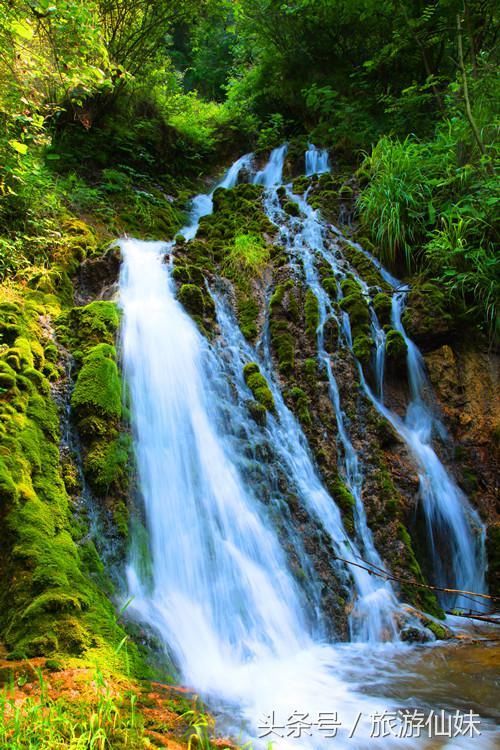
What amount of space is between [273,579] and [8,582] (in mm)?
2051

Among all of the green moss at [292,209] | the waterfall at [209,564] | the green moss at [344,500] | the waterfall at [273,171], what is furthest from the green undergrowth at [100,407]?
the waterfall at [273,171]

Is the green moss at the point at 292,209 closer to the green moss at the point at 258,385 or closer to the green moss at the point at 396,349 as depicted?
the green moss at the point at 396,349

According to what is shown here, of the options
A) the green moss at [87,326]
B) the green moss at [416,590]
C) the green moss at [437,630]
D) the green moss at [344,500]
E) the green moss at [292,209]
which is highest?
the green moss at [292,209]

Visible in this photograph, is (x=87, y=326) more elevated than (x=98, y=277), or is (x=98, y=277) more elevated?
(x=98, y=277)

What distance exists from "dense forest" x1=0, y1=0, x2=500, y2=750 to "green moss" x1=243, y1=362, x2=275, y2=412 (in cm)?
4

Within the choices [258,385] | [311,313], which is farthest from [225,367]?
[311,313]

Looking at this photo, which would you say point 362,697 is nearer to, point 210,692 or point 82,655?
point 210,692

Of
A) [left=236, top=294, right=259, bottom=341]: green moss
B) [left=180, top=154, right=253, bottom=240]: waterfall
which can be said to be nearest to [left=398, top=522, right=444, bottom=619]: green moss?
[left=236, top=294, right=259, bottom=341]: green moss

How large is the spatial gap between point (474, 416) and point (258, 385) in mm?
2685

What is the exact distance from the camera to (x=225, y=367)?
18.1 ft

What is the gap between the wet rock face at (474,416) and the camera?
5449 millimetres

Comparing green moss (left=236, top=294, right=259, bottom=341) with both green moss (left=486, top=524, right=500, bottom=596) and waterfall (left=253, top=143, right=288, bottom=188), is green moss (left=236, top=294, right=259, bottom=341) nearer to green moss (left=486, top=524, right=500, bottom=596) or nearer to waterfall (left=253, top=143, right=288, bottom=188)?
green moss (left=486, top=524, right=500, bottom=596)

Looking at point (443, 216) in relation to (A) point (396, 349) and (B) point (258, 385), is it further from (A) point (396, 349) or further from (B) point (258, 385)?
(B) point (258, 385)

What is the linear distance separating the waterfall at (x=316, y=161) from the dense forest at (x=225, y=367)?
0.08m
